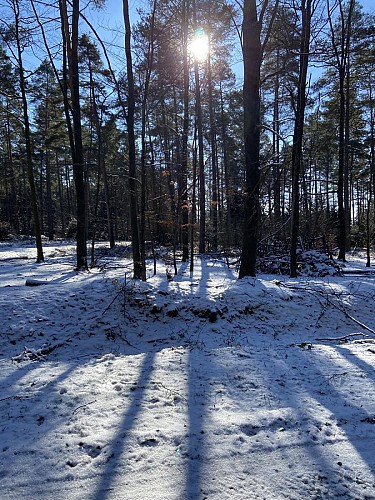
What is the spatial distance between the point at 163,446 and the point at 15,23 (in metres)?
14.6

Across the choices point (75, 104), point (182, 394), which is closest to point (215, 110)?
point (75, 104)

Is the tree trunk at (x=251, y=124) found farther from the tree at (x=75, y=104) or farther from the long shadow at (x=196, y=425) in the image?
the tree at (x=75, y=104)

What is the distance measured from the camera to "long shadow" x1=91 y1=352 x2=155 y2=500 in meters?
2.32

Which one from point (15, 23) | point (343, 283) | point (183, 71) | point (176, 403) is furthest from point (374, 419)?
point (15, 23)

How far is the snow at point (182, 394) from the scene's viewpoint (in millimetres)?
2398

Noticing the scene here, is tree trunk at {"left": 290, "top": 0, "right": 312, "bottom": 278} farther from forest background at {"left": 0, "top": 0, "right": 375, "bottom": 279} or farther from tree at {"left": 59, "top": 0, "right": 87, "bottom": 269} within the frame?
tree at {"left": 59, "top": 0, "right": 87, "bottom": 269}

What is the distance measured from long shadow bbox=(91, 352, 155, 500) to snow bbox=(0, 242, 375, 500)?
0.5 inches

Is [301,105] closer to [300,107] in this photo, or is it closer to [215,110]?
[300,107]

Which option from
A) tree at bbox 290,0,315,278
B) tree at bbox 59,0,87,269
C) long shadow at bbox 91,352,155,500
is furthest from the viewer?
tree at bbox 59,0,87,269

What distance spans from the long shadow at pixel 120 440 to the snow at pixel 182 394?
0.01 metres

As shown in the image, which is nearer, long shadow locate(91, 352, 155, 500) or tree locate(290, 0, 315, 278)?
long shadow locate(91, 352, 155, 500)

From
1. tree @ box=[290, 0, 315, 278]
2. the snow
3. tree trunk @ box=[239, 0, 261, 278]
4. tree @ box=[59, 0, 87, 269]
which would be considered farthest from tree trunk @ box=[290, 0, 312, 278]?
tree @ box=[59, 0, 87, 269]

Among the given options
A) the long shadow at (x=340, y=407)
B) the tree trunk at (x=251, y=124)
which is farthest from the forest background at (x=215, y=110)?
the long shadow at (x=340, y=407)

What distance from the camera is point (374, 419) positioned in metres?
3.03
